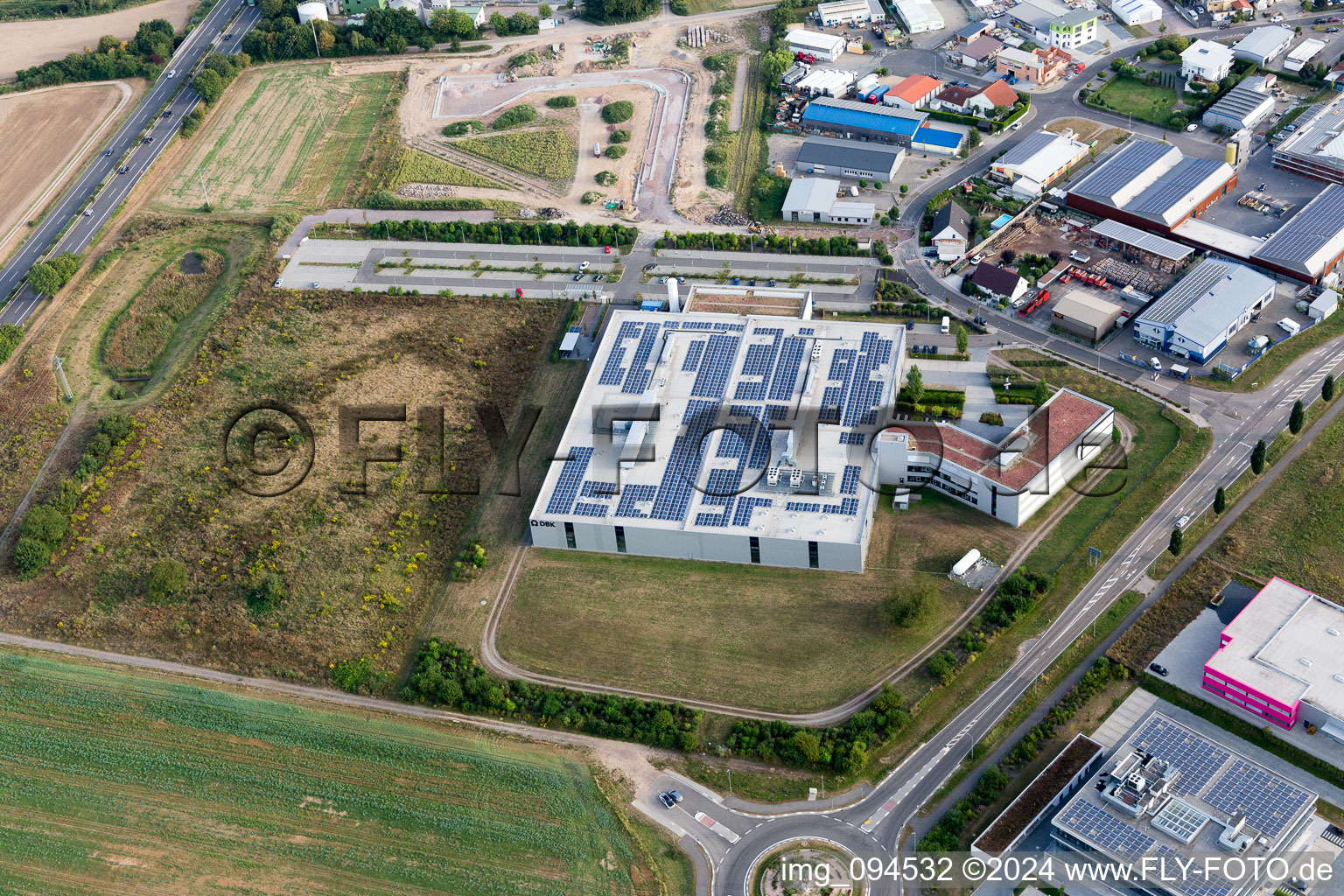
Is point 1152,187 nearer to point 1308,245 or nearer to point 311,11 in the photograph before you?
point 1308,245

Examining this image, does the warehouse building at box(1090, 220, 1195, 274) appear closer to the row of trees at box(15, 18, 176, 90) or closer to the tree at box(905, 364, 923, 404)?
the tree at box(905, 364, 923, 404)

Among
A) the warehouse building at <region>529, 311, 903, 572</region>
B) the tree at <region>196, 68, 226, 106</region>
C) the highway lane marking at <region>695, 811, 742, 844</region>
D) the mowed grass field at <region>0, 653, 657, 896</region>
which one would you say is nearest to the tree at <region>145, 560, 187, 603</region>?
the mowed grass field at <region>0, 653, 657, 896</region>

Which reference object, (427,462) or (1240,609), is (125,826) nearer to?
(427,462)

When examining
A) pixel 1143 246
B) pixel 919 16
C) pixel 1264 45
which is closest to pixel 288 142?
pixel 919 16

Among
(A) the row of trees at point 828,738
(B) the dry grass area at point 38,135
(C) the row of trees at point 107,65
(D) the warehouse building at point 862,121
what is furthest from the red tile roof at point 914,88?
(B) the dry grass area at point 38,135

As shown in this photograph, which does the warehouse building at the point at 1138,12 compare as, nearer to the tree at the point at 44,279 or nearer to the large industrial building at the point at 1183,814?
the large industrial building at the point at 1183,814
